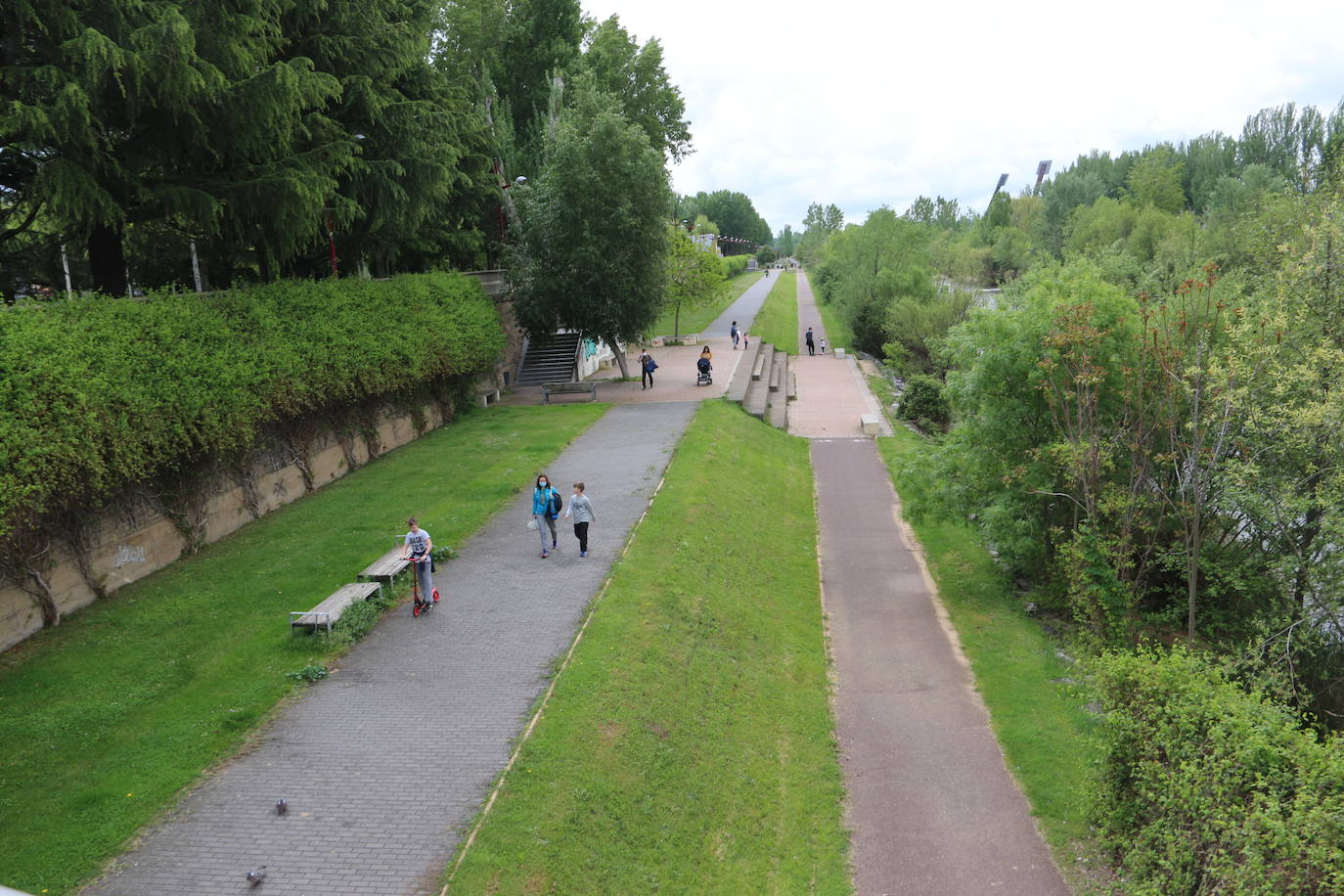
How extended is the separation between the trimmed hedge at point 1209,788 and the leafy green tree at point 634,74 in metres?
39.8

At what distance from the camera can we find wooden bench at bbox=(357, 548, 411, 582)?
48.6 ft

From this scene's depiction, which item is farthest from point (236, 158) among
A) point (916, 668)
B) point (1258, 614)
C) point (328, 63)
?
point (1258, 614)

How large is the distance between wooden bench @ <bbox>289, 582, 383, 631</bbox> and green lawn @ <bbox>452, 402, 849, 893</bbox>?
374 cm

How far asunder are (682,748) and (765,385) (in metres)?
27.1

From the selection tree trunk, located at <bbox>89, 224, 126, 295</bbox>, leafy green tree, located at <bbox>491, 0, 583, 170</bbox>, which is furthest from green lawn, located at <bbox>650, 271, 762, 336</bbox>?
tree trunk, located at <bbox>89, 224, 126, 295</bbox>

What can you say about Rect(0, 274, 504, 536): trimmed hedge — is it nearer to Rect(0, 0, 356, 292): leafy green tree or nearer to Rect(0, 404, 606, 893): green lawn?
Rect(0, 0, 356, 292): leafy green tree

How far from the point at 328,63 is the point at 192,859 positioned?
765 inches

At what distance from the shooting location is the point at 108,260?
18453 mm

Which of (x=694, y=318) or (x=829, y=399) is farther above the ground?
(x=694, y=318)

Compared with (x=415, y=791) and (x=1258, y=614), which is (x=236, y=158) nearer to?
(x=415, y=791)

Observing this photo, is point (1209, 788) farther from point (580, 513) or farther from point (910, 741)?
point (580, 513)

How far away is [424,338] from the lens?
25938 millimetres

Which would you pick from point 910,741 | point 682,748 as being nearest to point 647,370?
point 910,741

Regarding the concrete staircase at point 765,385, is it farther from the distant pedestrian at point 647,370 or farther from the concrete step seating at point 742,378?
Result: the distant pedestrian at point 647,370
